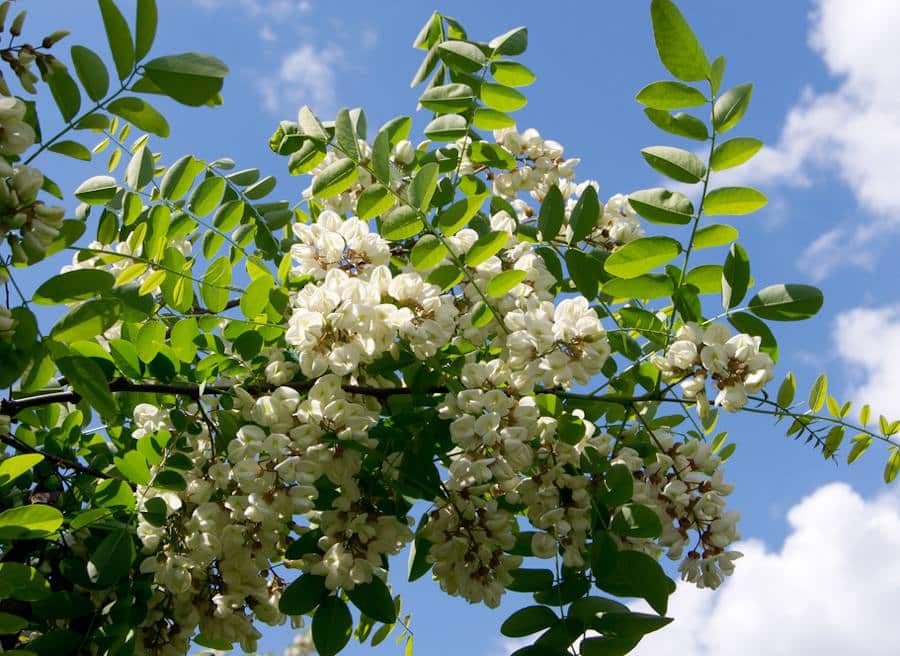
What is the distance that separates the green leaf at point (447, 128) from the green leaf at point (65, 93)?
1006 millimetres

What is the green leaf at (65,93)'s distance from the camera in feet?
6.33

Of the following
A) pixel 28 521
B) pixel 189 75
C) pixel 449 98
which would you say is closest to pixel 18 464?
pixel 28 521

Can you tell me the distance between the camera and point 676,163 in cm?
204

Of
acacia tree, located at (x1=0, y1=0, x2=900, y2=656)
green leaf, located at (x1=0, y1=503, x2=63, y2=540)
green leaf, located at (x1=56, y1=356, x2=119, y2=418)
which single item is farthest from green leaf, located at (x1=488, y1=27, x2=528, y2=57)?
green leaf, located at (x1=0, y1=503, x2=63, y2=540)

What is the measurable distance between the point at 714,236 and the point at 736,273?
0.44 feet

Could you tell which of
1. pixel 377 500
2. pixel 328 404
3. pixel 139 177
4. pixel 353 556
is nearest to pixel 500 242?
pixel 328 404

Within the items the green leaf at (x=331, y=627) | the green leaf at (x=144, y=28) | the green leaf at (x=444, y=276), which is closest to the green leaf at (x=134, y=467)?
the green leaf at (x=331, y=627)

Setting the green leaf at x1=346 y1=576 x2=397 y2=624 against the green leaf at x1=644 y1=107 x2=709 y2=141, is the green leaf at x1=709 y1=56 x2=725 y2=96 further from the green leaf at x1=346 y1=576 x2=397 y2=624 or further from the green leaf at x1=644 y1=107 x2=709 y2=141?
the green leaf at x1=346 y1=576 x2=397 y2=624

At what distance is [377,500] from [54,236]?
2.92 feet

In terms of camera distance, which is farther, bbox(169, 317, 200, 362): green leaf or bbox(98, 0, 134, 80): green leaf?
bbox(169, 317, 200, 362): green leaf

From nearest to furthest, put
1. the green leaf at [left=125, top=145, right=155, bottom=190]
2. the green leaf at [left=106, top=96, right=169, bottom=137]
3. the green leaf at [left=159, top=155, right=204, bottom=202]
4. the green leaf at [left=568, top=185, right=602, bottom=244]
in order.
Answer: the green leaf at [left=106, top=96, right=169, bottom=137] → the green leaf at [left=568, top=185, right=602, bottom=244] → the green leaf at [left=159, top=155, right=204, bottom=202] → the green leaf at [left=125, top=145, right=155, bottom=190]

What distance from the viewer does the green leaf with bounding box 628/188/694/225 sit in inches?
80.3

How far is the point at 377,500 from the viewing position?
79.3 inches

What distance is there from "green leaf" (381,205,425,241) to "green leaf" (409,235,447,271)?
0.17 feet
